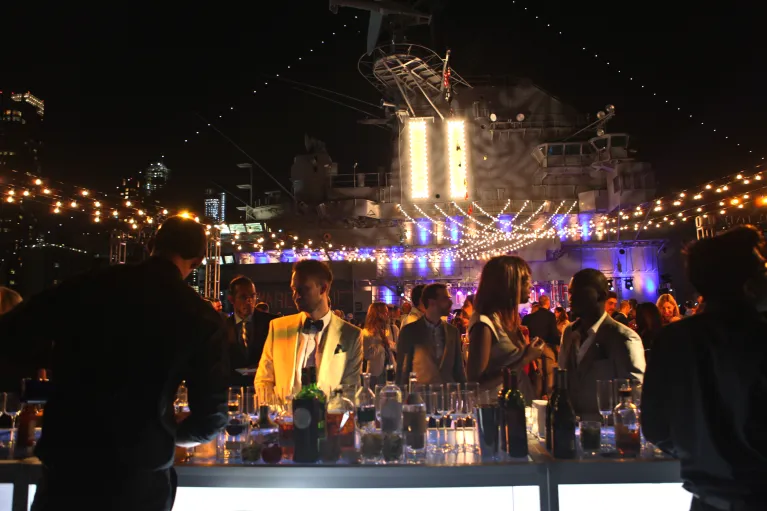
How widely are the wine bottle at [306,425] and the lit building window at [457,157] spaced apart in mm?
13392

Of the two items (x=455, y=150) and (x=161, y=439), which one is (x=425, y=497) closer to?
(x=161, y=439)

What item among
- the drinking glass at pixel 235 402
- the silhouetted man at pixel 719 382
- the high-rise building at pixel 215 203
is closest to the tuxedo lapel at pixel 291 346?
the drinking glass at pixel 235 402

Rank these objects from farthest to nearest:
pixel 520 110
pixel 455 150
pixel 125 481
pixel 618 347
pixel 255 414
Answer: pixel 520 110, pixel 455 150, pixel 618 347, pixel 255 414, pixel 125 481

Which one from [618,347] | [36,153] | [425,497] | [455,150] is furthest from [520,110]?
[36,153]

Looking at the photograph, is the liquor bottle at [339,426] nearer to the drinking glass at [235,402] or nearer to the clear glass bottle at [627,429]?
the drinking glass at [235,402]

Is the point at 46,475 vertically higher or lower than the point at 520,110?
lower

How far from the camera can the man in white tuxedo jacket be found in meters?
3.06

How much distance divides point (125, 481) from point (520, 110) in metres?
23.4

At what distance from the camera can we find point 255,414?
229 centimetres

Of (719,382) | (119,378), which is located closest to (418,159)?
(719,382)

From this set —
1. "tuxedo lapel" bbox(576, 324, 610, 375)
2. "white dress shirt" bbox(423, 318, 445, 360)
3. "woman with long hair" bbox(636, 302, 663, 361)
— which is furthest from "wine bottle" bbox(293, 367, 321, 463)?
"woman with long hair" bbox(636, 302, 663, 361)

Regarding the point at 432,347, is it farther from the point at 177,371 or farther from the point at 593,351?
the point at 177,371

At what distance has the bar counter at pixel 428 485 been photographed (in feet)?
6.51

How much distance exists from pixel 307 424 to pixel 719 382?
151 cm
